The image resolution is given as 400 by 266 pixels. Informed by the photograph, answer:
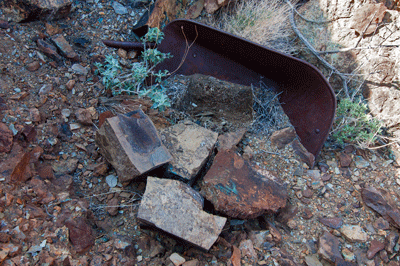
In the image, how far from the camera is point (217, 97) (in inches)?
101

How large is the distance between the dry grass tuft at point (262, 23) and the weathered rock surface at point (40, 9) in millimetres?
1533

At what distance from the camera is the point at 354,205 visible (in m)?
2.02

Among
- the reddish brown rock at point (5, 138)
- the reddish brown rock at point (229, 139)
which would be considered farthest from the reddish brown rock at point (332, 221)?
the reddish brown rock at point (5, 138)

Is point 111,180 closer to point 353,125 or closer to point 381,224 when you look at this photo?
point 381,224

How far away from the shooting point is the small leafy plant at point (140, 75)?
217 cm

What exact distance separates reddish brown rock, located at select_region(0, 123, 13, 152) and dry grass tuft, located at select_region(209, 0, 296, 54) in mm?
2318


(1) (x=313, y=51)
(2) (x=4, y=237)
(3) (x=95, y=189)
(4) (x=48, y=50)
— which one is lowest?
(3) (x=95, y=189)

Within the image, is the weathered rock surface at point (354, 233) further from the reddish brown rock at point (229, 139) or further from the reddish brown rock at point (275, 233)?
the reddish brown rock at point (229, 139)

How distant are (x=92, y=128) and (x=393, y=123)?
269 cm

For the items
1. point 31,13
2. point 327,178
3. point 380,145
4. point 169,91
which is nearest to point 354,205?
point 327,178

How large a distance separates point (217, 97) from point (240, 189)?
1050mm

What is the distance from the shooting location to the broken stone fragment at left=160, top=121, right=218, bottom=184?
185 centimetres

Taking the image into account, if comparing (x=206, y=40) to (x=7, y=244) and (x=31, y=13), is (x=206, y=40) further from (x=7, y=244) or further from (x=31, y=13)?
(x=7, y=244)

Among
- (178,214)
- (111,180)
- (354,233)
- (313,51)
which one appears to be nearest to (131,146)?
(111,180)
